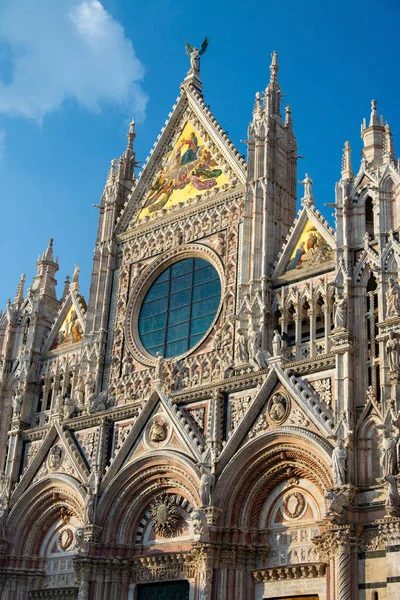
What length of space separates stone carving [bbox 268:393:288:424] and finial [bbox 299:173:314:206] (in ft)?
18.2

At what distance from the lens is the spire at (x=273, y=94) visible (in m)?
25.4

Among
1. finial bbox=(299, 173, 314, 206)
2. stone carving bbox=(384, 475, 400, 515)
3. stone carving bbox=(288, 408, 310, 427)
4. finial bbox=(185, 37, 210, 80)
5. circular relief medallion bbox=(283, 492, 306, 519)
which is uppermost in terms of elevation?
finial bbox=(185, 37, 210, 80)

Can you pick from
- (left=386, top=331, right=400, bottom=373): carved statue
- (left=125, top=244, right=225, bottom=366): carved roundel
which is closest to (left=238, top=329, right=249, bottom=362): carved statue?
(left=125, top=244, right=225, bottom=366): carved roundel

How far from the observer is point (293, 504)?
64.2 ft

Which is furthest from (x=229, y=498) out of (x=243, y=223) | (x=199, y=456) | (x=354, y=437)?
(x=243, y=223)

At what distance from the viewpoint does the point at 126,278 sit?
26.7 meters

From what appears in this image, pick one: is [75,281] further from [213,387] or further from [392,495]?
[392,495]

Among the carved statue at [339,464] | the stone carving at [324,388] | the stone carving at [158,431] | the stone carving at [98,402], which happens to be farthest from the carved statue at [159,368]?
the carved statue at [339,464]

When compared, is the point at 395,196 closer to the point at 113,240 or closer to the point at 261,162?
the point at 261,162

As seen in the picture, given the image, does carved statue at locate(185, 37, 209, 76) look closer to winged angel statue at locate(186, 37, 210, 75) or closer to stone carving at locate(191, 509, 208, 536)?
winged angel statue at locate(186, 37, 210, 75)

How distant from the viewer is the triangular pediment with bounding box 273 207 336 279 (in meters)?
21.9

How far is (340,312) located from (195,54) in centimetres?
1369

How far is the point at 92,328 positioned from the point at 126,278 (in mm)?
1845

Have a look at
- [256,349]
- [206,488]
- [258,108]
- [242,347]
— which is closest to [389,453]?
[206,488]
